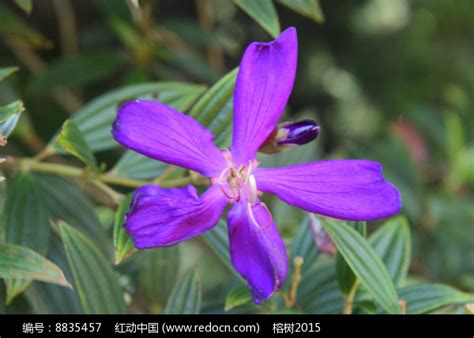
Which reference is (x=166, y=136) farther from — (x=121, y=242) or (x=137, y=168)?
(x=137, y=168)

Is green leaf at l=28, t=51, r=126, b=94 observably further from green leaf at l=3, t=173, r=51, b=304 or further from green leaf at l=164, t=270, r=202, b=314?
green leaf at l=164, t=270, r=202, b=314

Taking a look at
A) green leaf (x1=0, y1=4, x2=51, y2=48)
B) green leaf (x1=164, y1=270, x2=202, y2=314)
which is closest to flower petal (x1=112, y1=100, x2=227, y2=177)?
green leaf (x1=164, y1=270, x2=202, y2=314)

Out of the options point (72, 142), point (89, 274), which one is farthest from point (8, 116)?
point (89, 274)

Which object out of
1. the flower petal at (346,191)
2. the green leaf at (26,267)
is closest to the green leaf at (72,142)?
the green leaf at (26,267)

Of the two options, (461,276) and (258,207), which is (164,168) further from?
(461,276)

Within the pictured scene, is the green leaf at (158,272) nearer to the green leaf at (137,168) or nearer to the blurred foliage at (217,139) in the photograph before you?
the blurred foliage at (217,139)
